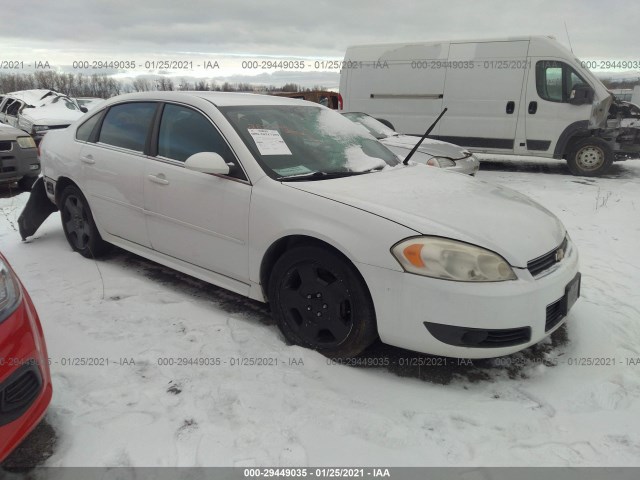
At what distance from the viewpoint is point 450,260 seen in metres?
2.30

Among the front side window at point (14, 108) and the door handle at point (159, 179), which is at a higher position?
the door handle at point (159, 179)

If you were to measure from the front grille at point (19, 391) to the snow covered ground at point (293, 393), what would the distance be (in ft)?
1.08

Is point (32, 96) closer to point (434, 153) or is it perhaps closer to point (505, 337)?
point (434, 153)

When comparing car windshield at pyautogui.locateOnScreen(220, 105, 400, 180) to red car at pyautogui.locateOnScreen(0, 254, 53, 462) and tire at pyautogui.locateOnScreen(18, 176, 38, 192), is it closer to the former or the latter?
red car at pyautogui.locateOnScreen(0, 254, 53, 462)

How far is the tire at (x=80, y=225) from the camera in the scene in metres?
4.11

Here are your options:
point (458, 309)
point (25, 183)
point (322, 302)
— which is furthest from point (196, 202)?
point (25, 183)

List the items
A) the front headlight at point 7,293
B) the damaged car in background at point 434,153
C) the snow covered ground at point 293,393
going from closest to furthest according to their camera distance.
A: the front headlight at point 7,293 → the snow covered ground at point 293,393 → the damaged car in background at point 434,153

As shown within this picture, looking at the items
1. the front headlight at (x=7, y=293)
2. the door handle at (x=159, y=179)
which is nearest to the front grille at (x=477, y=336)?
the front headlight at (x=7, y=293)

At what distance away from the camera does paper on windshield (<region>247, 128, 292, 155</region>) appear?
3012mm

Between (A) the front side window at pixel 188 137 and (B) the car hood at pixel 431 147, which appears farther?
(B) the car hood at pixel 431 147

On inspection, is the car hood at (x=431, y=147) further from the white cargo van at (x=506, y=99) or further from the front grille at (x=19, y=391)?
the front grille at (x=19, y=391)

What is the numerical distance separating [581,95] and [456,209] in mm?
7868

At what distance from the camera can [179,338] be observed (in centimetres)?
288

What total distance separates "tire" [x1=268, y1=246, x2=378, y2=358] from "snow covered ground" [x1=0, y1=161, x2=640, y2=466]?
12 cm
